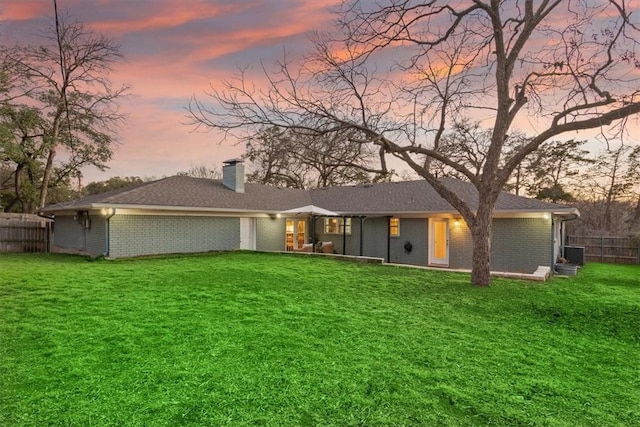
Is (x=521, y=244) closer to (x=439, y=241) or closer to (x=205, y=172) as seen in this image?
(x=439, y=241)

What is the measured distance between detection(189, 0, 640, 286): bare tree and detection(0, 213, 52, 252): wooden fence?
15099 mm

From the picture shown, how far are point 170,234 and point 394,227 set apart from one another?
9721mm

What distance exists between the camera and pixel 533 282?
31.9ft

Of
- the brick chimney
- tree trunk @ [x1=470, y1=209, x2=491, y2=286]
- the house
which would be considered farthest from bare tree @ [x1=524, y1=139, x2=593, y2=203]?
the brick chimney

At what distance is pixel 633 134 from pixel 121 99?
21.5 metres

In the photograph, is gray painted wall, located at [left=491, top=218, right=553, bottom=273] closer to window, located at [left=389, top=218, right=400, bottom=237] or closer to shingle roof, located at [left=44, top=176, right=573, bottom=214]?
shingle roof, located at [left=44, top=176, right=573, bottom=214]

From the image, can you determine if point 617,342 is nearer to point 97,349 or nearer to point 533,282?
point 533,282

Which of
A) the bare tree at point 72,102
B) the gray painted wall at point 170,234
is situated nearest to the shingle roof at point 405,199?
the gray painted wall at point 170,234

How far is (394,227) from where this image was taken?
16.2m

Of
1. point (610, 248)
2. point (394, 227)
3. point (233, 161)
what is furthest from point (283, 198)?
point (610, 248)

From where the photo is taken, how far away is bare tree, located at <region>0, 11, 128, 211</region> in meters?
16.4

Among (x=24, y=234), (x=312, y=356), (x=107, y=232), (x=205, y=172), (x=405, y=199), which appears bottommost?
(x=312, y=356)

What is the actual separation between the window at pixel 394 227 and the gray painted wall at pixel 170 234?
7268mm

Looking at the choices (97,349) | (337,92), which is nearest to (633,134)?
A: (337,92)
